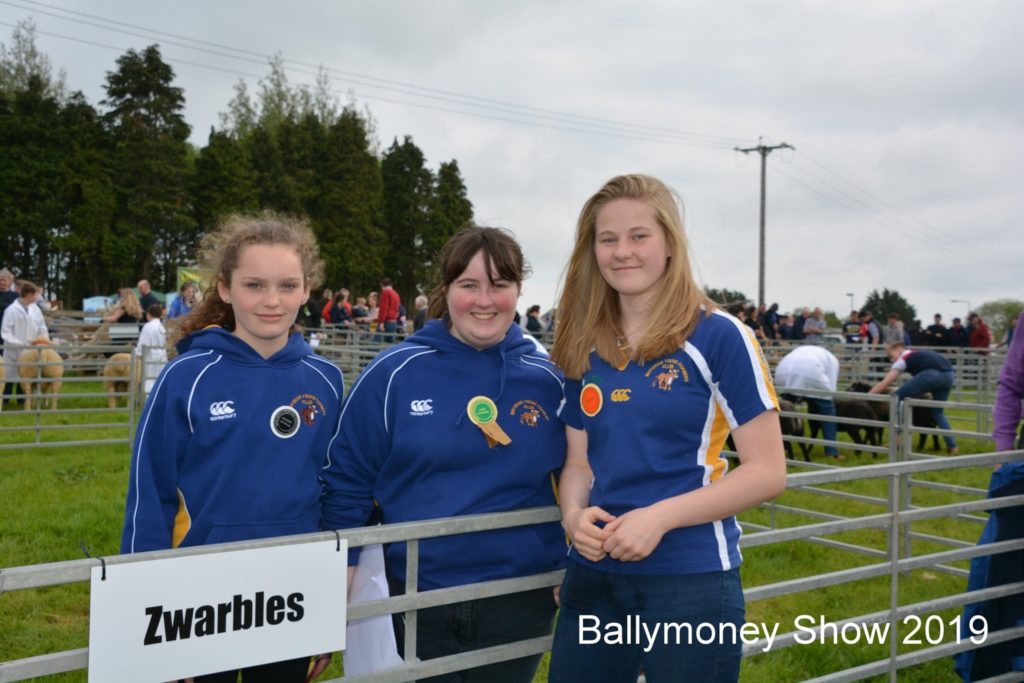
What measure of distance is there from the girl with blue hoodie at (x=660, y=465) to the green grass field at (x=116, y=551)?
2688 millimetres

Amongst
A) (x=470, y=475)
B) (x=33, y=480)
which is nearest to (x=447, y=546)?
(x=470, y=475)

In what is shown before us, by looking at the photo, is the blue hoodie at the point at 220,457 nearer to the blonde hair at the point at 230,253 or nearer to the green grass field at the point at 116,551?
the blonde hair at the point at 230,253

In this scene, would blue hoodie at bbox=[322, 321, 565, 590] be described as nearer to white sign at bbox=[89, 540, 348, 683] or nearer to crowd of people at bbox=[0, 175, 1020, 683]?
crowd of people at bbox=[0, 175, 1020, 683]

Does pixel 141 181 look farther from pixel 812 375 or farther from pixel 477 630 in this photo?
pixel 477 630

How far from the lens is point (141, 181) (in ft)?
159

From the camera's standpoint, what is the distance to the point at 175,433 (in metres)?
2.56

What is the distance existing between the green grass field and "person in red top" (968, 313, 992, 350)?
759 inches

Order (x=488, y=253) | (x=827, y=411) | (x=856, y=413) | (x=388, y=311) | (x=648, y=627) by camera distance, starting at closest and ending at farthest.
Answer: (x=648, y=627) < (x=488, y=253) < (x=827, y=411) < (x=856, y=413) < (x=388, y=311)

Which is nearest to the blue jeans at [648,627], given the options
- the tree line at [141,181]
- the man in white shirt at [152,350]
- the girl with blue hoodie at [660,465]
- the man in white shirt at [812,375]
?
the girl with blue hoodie at [660,465]

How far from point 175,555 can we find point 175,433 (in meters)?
0.68

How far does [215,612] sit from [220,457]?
0.64 metres

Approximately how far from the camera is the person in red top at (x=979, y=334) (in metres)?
28.1

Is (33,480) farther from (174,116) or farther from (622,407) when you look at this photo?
(174,116)

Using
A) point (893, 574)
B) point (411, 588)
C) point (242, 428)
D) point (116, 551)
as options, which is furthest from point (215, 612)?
point (116, 551)
